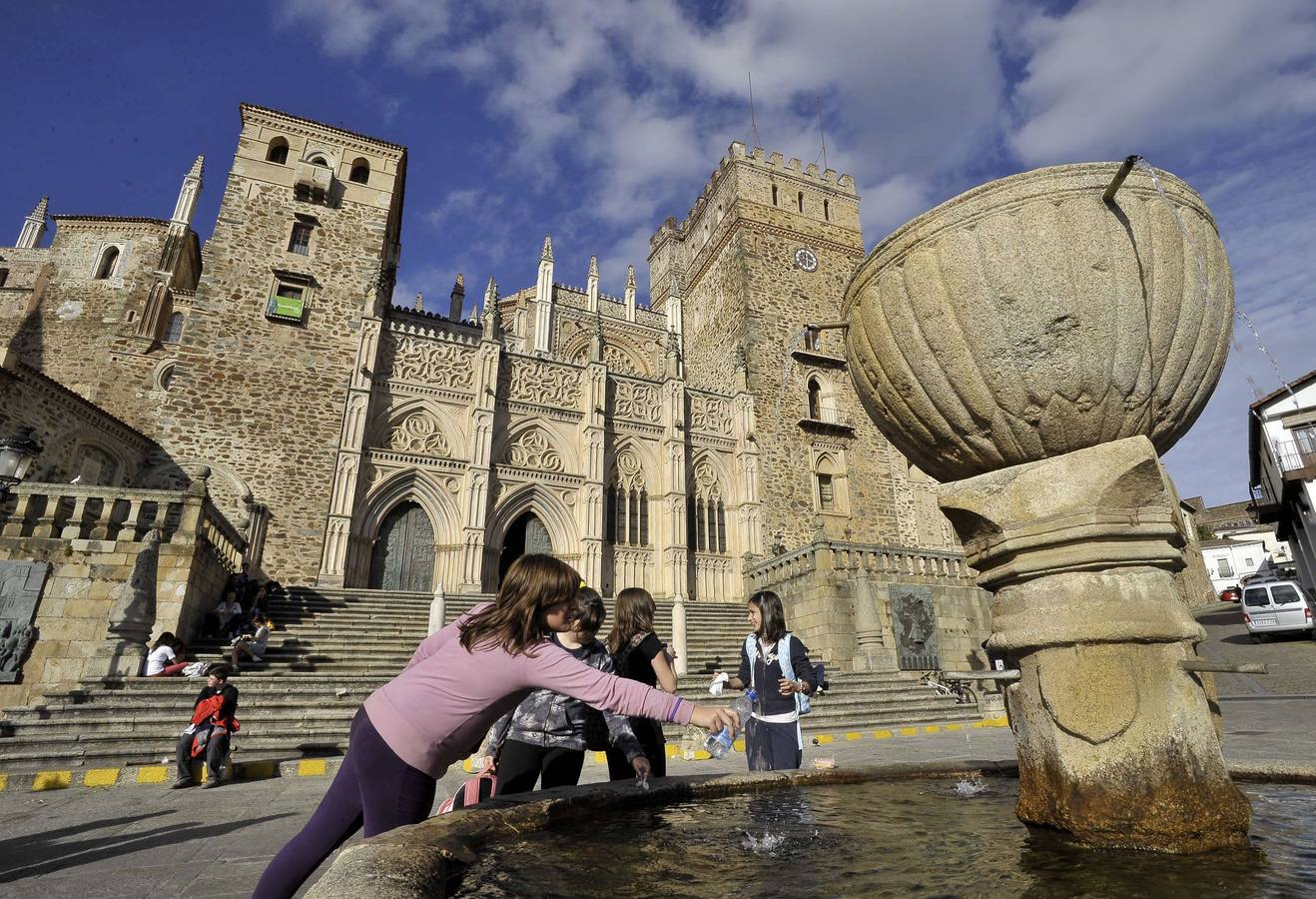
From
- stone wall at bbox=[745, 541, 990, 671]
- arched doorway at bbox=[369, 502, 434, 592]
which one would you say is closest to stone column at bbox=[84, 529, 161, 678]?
arched doorway at bbox=[369, 502, 434, 592]

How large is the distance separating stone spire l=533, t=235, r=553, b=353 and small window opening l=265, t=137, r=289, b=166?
11.6 m

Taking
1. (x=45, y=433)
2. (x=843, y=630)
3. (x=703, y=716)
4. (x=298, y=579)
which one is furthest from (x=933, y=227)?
(x=45, y=433)

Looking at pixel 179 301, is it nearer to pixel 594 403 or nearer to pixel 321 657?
pixel 594 403

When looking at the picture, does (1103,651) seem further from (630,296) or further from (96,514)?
(630,296)

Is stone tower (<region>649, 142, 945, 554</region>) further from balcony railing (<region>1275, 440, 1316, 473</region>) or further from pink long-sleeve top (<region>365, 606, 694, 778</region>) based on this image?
pink long-sleeve top (<region>365, 606, 694, 778</region>)

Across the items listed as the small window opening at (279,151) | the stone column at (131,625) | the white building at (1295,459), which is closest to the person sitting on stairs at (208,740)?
the stone column at (131,625)

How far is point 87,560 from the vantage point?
9.88 meters

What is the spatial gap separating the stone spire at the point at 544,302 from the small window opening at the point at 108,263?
1649cm

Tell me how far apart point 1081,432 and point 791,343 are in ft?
75.0

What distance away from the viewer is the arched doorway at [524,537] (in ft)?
62.0

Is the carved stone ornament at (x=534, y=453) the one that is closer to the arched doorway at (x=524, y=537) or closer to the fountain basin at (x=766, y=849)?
the arched doorway at (x=524, y=537)

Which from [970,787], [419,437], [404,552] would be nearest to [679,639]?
[970,787]

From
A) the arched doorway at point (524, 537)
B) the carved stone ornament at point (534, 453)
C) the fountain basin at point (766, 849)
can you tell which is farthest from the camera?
the carved stone ornament at point (534, 453)

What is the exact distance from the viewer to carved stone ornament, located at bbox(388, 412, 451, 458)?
1842 centimetres
